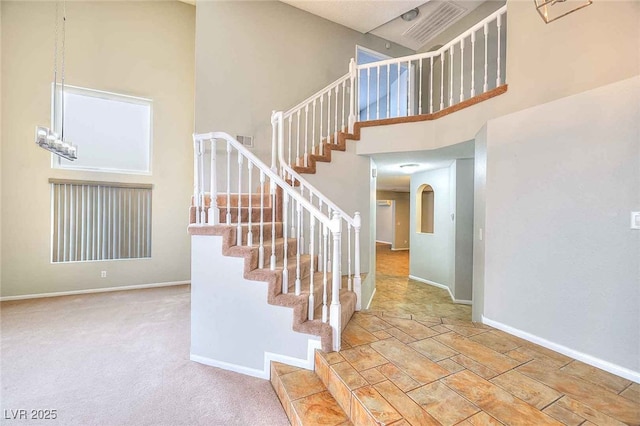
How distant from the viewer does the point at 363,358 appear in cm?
195

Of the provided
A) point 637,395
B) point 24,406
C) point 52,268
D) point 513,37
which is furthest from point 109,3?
point 637,395

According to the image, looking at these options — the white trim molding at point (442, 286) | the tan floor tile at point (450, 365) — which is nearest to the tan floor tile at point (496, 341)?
the tan floor tile at point (450, 365)

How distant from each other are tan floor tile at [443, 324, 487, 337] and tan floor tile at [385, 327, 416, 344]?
48 centimetres

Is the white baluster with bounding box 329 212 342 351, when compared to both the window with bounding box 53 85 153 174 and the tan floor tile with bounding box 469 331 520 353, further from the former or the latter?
the window with bounding box 53 85 153 174

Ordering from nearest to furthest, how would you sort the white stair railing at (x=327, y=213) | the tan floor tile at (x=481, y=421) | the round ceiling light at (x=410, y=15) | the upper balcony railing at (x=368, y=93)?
1. the tan floor tile at (x=481, y=421)
2. the white stair railing at (x=327, y=213)
3. the upper balcony railing at (x=368, y=93)
4. the round ceiling light at (x=410, y=15)

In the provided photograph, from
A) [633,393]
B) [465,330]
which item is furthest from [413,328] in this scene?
[633,393]

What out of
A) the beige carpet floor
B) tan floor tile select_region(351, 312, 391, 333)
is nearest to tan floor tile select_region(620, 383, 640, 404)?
tan floor tile select_region(351, 312, 391, 333)

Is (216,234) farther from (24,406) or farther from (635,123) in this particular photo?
(635,123)

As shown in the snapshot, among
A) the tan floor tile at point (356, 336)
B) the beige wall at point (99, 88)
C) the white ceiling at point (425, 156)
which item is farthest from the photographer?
the beige wall at point (99, 88)

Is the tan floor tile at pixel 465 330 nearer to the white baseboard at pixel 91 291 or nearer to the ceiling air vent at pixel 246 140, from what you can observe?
the ceiling air vent at pixel 246 140

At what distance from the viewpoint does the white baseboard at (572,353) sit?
5.75 feet

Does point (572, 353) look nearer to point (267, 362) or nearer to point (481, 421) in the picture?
point (481, 421)

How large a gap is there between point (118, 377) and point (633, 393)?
12.1 ft

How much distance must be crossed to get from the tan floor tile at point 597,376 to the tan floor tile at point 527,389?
0.37m
